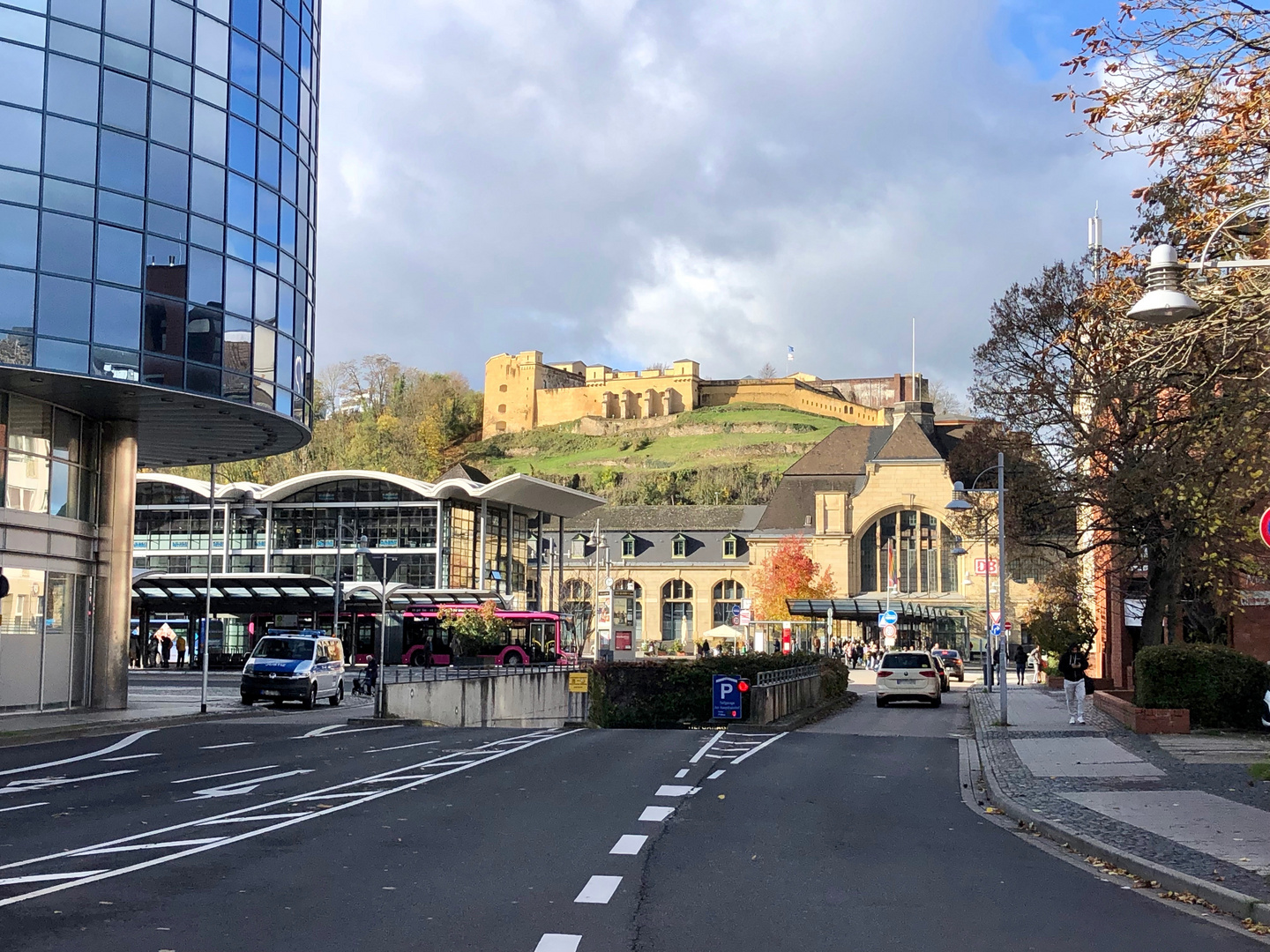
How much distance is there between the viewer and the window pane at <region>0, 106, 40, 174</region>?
2694 cm

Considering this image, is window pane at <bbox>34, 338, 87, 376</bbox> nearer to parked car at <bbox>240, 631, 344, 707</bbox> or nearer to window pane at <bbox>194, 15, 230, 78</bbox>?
window pane at <bbox>194, 15, 230, 78</bbox>

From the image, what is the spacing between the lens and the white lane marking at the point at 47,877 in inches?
368

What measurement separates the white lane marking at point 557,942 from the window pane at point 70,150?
2422cm

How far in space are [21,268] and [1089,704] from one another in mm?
28445

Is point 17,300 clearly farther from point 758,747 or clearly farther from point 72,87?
point 758,747

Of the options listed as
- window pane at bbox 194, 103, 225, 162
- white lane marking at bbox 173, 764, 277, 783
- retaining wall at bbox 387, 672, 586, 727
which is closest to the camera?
white lane marking at bbox 173, 764, 277, 783

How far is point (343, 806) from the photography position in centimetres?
1395

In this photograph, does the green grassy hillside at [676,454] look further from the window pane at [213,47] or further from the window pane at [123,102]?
the window pane at [123,102]

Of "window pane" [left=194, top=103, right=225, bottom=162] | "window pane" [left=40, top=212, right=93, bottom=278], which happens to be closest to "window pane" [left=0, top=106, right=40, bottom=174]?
"window pane" [left=40, top=212, right=93, bottom=278]

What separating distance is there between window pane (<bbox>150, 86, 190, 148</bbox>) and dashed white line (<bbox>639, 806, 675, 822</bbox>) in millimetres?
21270

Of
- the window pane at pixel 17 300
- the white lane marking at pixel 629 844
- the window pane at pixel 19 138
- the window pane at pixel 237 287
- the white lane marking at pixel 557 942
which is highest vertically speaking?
the window pane at pixel 19 138

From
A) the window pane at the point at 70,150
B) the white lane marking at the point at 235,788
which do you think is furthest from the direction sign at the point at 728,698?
the window pane at the point at 70,150

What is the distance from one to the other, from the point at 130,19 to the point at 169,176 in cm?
330

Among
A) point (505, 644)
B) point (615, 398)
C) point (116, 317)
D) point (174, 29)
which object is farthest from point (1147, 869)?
point (615, 398)
